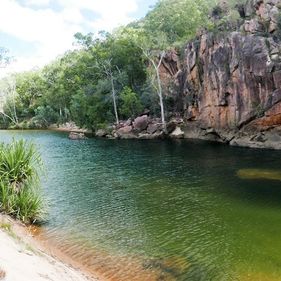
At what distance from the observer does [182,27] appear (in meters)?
77.0

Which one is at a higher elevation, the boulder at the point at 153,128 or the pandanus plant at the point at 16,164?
the pandanus plant at the point at 16,164

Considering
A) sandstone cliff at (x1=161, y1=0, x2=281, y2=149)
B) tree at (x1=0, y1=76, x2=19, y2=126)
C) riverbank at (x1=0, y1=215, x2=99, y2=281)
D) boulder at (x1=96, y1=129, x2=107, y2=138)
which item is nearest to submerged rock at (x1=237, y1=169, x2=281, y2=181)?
sandstone cliff at (x1=161, y1=0, x2=281, y2=149)

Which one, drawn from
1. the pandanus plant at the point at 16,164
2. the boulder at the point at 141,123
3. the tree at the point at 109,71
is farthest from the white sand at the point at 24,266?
the tree at the point at 109,71

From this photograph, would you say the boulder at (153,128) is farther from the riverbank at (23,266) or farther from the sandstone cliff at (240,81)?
the riverbank at (23,266)

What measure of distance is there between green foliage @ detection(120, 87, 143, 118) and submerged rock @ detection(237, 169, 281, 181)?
35.1 m

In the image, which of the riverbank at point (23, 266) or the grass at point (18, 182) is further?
the grass at point (18, 182)

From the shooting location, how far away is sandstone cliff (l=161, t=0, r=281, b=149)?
1794 inches

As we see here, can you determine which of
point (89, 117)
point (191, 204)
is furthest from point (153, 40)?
point (191, 204)

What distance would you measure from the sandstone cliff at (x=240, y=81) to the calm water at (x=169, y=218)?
9.77 meters

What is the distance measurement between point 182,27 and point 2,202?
65.3 m

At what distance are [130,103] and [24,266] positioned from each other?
55.6 meters

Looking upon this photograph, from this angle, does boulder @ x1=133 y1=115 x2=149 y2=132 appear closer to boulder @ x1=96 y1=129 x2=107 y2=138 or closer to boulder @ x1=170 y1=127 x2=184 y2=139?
boulder @ x1=170 y1=127 x2=184 y2=139

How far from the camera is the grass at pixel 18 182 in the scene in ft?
59.8

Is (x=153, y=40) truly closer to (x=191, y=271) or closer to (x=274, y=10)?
(x=274, y=10)
